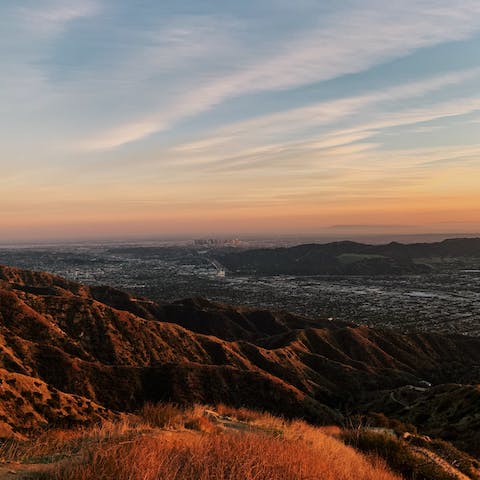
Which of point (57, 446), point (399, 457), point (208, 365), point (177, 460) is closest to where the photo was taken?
point (177, 460)

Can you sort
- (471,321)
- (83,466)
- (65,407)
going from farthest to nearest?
(471,321), (65,407), (83,466)

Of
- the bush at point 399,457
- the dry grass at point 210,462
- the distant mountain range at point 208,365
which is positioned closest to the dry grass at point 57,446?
the dry grass at point 210,462

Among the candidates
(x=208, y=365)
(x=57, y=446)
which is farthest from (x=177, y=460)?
(x=208, y=365)

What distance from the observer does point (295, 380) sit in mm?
70500

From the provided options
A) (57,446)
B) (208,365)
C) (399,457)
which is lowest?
(208,365)

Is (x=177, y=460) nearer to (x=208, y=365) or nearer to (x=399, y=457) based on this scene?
(x=399, y=457)

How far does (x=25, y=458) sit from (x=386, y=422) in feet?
64.5

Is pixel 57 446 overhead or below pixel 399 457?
overhead

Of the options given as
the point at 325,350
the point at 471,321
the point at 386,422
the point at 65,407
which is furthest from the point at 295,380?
the point at 471,321

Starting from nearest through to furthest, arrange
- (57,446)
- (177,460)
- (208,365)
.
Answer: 1. (177,460)
2. (57,446)
3. (208,365)

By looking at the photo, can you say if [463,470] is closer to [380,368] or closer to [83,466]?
[83,466]

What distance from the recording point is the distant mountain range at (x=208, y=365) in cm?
3306

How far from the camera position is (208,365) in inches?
2334

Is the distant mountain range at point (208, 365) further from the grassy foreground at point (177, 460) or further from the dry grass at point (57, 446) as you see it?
the grassy foreground at point (177, 460)
